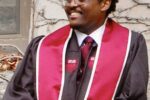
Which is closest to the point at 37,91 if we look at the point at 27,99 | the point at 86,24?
the point at 27,99

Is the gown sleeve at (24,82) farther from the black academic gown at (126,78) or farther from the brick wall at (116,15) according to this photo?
the brick wall at (116,15)

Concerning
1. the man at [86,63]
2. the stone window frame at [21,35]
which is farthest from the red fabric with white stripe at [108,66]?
the stone window frame at [21,35]

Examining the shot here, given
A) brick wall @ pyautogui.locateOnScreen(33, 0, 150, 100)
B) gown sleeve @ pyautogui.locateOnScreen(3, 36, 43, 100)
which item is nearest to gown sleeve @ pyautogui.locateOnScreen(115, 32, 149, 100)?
gown sleeve @ pyautogui.locateOnScreen(3, 36, 43, 100)

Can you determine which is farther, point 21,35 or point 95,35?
point 21,35

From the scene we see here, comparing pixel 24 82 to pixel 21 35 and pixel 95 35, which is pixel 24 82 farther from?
pixel 21 35

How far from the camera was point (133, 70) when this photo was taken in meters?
2.37

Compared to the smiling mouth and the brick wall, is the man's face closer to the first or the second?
the smiling mouth

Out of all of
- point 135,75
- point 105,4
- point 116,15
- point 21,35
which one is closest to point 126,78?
point 135,75

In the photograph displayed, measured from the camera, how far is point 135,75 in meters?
2.37

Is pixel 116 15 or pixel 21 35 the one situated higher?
pixel 116 15

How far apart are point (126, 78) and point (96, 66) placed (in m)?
0.15

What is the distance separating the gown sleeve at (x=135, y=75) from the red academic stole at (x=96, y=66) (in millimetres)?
35

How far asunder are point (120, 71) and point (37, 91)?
38 cm

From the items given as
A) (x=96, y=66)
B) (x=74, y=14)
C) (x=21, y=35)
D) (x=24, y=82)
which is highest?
(x=74, y=14)
